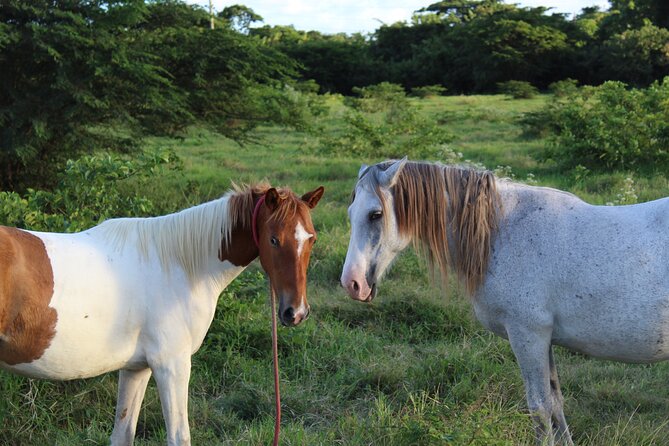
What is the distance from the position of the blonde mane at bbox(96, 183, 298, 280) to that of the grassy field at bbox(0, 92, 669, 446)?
899 millimetres

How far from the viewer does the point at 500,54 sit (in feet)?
90.4

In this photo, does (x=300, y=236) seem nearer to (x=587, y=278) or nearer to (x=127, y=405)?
(x=127, y=405)

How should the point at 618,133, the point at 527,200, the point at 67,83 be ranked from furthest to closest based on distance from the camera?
1. the point at 618,133
2. the point at 67,83
3. the point at 527,200

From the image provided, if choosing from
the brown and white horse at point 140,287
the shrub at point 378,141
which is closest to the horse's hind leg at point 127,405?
the brown and white horse at point 140,287

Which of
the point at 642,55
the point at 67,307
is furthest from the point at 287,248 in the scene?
the point at 642,55

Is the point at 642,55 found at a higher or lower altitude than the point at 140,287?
higher

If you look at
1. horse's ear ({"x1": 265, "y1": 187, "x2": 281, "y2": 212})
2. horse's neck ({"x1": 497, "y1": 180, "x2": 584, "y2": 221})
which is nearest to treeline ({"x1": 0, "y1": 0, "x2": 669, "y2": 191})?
horse's ear ({"x1": 265, "y1": 187, "x2": 281, "y2": 212})

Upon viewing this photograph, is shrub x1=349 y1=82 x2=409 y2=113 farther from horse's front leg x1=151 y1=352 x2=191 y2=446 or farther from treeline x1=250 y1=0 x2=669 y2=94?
horse's front leg x1=151 y1=352 x2=191 y2=446

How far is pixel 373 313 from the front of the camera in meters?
4.84

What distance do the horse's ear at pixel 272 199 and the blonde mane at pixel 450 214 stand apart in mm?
446

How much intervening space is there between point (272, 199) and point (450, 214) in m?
0.84

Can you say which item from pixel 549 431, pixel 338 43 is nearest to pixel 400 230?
pixel 549 431

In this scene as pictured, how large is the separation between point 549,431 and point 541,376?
24 centimetres

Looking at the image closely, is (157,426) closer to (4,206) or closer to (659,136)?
(4,206)
